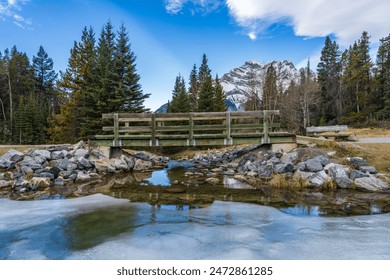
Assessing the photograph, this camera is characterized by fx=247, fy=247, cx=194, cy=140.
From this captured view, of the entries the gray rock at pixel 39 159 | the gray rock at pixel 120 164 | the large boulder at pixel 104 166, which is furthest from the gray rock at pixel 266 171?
the gray rock at pixel 39 159

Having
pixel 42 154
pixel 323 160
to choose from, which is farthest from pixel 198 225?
pixel 42 154

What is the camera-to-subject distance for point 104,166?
11.3 m

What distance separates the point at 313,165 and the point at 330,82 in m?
45.5

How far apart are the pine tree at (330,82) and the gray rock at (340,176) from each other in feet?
129

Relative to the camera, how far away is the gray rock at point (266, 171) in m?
9.91

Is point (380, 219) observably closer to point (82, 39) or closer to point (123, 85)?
point (123, 85)

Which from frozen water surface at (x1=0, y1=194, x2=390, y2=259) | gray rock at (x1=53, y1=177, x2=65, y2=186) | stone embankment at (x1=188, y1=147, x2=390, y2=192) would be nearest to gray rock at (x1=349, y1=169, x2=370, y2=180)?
stone embankment at (x1=188, y1=147, x2=390, y2=192)

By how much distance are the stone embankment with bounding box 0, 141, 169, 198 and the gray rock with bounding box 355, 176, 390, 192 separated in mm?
9538

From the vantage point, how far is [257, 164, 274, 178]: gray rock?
991 centimetres

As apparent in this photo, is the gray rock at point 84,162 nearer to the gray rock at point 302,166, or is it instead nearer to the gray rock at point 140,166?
the gray rock at point 140,166

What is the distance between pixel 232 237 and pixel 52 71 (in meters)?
64.0

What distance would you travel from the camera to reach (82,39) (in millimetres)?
25859

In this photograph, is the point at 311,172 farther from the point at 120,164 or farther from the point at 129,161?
the point at 129,161

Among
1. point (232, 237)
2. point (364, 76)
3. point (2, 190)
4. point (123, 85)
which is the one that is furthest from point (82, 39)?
point (364, 76)
